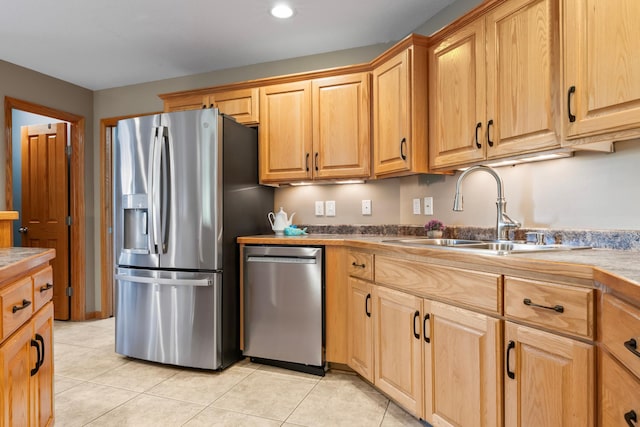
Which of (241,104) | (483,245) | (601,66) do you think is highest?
(241,104)

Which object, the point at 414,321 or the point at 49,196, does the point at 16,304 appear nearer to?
the point at 414,321

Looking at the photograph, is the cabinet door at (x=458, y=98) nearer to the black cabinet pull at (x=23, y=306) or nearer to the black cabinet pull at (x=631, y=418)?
the black cabinet pull at (x=631, y=418)

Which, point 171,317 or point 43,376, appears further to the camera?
point 171,317

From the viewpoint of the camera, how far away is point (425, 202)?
268 cm

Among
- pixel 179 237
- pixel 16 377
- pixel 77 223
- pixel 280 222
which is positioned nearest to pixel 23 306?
pixel 16 377

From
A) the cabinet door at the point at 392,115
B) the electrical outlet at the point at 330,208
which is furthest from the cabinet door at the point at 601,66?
Answer: the electrical outlet at the point at 330,208

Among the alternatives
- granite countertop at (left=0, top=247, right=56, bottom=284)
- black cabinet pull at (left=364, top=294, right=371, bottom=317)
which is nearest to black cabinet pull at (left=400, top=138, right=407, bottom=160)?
black cabinet pull at (left=364, top=294, right=371, bottom=317)

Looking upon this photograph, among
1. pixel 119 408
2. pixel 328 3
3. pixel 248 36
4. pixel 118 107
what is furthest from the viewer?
pixel 118 107

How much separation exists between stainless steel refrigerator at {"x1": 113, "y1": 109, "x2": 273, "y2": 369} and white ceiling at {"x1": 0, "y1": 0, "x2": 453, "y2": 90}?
690mm

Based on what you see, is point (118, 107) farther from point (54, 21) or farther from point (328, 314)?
point (328, 314)

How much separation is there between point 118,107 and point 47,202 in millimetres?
1265

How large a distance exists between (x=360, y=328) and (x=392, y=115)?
1.38 metres

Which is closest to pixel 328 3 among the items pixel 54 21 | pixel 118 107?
pixel 54 21

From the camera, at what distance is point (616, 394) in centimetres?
92
